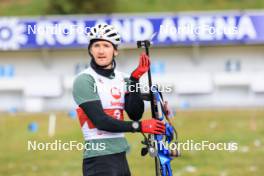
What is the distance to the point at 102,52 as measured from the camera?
16.9ft

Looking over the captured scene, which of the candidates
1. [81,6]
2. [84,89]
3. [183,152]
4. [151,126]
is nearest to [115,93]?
[84,89]

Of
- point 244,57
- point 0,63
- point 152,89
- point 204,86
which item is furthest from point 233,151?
point 0,63

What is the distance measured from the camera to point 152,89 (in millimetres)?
5367

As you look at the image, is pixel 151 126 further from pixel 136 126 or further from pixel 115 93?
pixel 115 93

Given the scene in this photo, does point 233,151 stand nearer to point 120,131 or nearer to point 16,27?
point 120,131

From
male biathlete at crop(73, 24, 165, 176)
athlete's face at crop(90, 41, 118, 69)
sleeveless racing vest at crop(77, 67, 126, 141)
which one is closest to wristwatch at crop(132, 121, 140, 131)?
male biathlete at crop(73, 24, 165, 176)

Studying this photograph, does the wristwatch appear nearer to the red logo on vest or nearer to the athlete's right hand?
the athlete's right hand

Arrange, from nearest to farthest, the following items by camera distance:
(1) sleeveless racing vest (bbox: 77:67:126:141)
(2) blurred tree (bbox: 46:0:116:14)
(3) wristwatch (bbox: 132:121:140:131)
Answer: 1. (3) wristwatch (bbox: 132:121:140:131)
2. (1) sleeveless racing vest (bbox: 77:67:126:141)
3. (2) blurred tree (bbox: 46:0:116:14)

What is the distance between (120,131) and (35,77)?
2107 cm

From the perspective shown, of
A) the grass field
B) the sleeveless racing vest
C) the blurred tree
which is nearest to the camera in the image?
the sleeveless racing vest

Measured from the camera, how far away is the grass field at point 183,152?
1141 cm

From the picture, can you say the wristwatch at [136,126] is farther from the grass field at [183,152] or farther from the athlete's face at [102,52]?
the grass field at [183,152]

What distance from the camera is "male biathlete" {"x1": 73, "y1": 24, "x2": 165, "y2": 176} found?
5043 millimetres

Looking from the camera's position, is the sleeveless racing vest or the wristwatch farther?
the sleeveless racing vest
